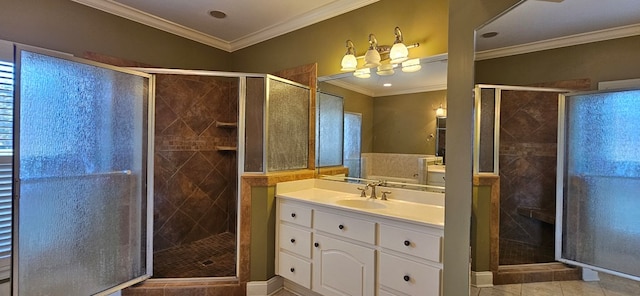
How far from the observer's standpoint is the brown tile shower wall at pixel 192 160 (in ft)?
10.4

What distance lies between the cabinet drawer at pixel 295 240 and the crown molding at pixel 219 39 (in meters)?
1.99

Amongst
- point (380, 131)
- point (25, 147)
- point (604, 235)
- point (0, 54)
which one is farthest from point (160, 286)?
point (604, 235)

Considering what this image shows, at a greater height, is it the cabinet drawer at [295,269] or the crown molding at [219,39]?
the crown molding at [219,39]

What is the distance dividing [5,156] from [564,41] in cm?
314

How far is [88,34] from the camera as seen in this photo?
2.46 meters

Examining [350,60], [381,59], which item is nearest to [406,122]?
[381,59]

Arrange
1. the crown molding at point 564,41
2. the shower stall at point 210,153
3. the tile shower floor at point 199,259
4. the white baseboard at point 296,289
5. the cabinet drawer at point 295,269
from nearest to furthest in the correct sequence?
the crown molding at point 564,41 → the cabinet drawer at point 295,269 → the white baseboard at point 296,289 → the shower stall at point 210,153 → the tile shower floor at point 199,259

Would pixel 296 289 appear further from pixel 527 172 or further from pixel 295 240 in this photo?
pixel 527 172

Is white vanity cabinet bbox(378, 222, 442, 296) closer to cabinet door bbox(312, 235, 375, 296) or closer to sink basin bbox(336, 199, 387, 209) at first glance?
cabinet door bbox(312, 235, 375, 296)

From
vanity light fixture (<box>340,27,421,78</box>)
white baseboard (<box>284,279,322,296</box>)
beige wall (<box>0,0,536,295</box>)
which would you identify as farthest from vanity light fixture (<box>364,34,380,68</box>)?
white baseboard (<box>284,279,322,296</box>)

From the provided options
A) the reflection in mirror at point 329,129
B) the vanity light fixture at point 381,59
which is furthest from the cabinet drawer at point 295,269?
the vanity light fixture at point 381,59

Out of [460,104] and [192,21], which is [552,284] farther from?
[192,21]

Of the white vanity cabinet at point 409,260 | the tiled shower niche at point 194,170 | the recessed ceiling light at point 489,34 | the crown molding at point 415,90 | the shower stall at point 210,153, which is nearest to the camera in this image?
the recessed ceiling light at point 489,34

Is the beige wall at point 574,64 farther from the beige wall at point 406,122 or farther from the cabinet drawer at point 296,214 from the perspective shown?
the cabinet drawer at point 296,214
